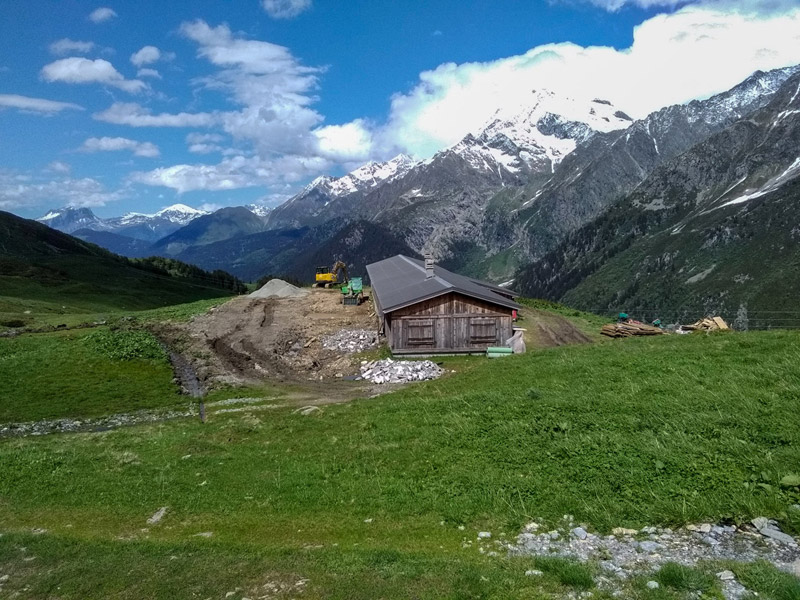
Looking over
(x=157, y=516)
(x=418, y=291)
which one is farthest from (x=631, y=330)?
(x=157, y=516)

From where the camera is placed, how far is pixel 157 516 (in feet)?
54.2

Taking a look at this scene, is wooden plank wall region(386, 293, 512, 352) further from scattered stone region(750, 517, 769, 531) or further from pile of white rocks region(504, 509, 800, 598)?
scattered stone region(750, 517, 769, 531)

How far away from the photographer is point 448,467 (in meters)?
16.8

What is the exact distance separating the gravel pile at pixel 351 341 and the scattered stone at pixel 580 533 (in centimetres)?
3713

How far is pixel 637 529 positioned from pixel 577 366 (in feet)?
43.5

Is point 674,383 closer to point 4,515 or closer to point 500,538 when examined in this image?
point 500,538

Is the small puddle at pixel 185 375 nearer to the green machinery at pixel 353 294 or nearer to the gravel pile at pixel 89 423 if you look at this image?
the gravel pile at pixel 89 423

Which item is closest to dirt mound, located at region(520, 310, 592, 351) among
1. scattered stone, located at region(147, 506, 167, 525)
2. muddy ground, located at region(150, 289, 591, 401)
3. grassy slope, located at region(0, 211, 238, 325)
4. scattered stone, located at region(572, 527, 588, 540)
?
muddy ground, located at region(150, 289, 591, 401)

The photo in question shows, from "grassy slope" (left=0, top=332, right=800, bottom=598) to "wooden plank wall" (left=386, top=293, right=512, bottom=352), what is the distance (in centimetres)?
2194


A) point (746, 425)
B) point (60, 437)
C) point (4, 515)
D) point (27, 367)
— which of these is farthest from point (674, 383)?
point (27, 367)

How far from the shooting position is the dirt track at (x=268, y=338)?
43.6 meters

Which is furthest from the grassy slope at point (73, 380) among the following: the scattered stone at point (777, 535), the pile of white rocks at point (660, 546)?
the scattered stone at point (777, 535)

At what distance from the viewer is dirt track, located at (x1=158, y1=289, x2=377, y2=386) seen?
4359 centimetres

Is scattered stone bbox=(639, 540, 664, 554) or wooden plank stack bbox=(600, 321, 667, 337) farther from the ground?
wooden plank stack bbox=(600, 321, 667, 337)
